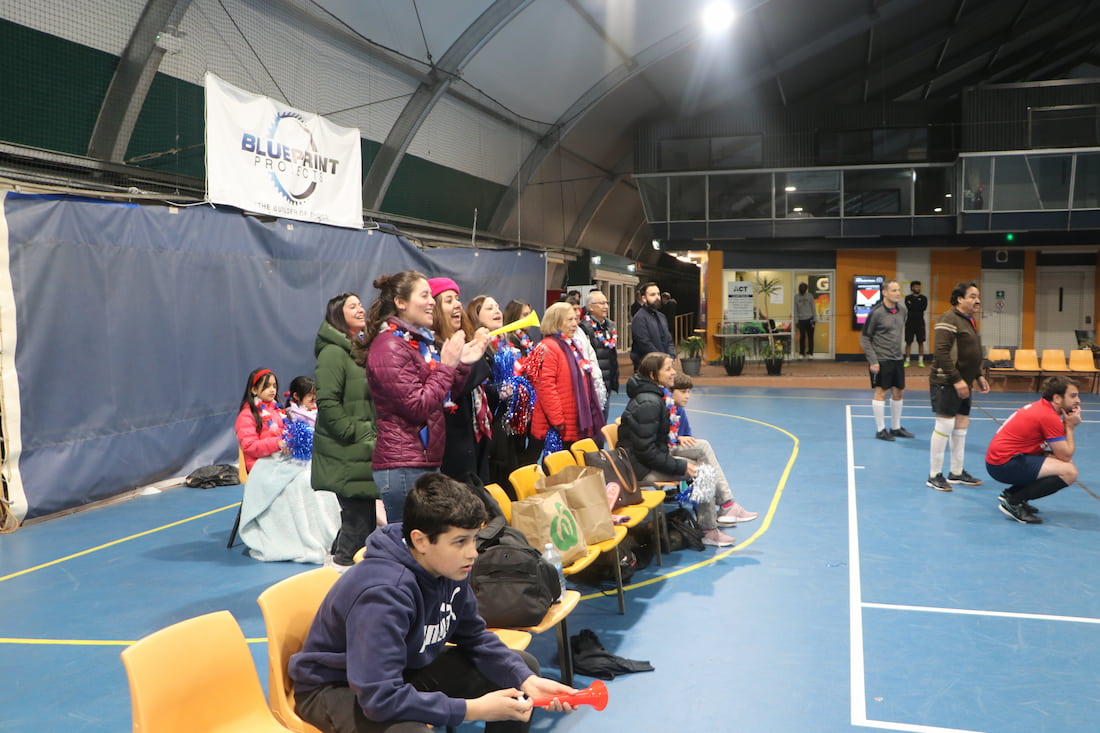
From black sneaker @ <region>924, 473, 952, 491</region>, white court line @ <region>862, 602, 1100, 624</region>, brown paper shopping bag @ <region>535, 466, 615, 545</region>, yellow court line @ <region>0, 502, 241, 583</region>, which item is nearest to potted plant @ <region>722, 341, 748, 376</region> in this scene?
black sneaker @ <region>924, 473, 952, 491</region>

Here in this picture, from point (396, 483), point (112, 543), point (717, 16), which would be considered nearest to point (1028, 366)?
point (717, 16)

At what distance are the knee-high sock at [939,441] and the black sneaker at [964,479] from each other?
0.80ft

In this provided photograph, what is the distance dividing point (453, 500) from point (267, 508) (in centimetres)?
445

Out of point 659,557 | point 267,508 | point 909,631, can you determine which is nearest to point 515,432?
point 659,557

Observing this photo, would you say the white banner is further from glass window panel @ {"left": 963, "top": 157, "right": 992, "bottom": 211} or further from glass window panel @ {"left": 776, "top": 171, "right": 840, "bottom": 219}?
glass window panel @ {"left": 963, "top": 157, "right": 992, "bottom": 211}

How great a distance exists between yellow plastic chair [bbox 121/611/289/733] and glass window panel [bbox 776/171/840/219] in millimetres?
22107

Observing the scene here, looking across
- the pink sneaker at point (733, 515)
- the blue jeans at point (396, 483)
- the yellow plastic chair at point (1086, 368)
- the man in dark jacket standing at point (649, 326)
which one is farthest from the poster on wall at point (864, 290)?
the blue jeans at point (396, 483)

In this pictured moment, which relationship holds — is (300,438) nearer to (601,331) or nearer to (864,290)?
(601,331)

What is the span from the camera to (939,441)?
839cm

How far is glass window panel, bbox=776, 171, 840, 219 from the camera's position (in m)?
22.7

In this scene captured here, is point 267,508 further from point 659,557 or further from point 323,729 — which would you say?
point 323,729

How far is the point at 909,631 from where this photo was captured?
15.7 ft

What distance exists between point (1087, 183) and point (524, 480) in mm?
21681

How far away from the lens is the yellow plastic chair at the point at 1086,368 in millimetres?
16391
